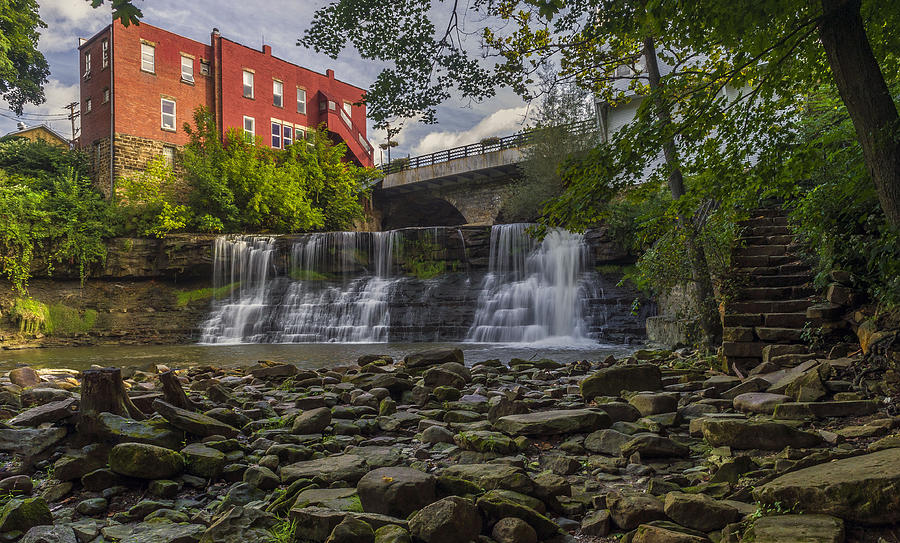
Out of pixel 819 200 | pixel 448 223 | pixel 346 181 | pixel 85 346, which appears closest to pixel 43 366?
pixel 85 346

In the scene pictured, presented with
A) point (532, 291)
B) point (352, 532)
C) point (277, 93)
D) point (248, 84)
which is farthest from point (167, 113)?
point (352, 532)

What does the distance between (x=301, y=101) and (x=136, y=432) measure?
106 ft

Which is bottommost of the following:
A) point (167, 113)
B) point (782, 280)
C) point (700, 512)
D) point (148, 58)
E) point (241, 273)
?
point (700, 512)

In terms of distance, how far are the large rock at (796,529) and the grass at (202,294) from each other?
68.1ft

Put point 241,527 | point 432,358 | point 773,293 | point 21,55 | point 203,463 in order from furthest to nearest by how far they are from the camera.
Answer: point 21,55 < point 432,358 < point 773,293 < point 203,463 < point 241,527

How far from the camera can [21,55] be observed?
26078 millimetres

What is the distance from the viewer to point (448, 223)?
35875 millimetres

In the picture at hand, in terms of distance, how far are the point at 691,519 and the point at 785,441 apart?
3.88 feet

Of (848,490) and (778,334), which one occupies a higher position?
(778,334)

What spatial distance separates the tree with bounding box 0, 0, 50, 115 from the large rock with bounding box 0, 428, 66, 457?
22.2 metres

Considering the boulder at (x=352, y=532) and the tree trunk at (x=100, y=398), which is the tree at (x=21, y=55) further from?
the boulder at (x=352, y=532)

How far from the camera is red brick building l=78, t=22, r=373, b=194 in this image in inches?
995

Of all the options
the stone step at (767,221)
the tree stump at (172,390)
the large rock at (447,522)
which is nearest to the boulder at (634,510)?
the large rock at (447,522)

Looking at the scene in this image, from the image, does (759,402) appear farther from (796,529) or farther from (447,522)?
(447,522)
